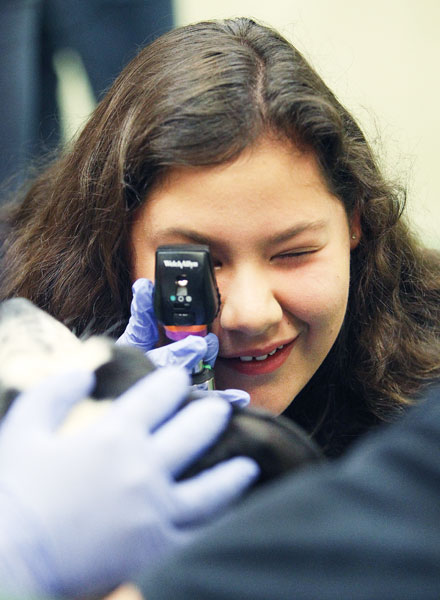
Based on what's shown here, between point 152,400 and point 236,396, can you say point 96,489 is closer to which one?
point 152,400

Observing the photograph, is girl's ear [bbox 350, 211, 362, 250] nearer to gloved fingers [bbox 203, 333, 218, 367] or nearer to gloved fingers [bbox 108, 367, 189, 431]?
gloved fingers [bbox 203, 333, 218, 367]

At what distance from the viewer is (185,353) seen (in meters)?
1.07

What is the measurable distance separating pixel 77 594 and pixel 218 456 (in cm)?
18

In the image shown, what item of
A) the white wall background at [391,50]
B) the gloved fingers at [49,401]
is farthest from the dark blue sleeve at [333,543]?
the white wall background at [391,50]

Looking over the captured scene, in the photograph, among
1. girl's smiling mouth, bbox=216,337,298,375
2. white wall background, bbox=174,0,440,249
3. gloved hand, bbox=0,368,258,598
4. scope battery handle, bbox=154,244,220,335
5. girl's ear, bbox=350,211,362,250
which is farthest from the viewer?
white wall background, bbox=174,0,440,249

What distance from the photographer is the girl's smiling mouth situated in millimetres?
1167

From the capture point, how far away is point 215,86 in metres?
1.12

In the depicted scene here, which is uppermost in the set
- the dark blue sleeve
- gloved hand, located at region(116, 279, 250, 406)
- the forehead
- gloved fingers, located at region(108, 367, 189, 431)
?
the forehead

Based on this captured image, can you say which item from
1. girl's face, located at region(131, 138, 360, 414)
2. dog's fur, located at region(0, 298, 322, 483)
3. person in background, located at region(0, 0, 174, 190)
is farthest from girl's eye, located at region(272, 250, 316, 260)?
person in background, located at region(0, 0, 174, 190)

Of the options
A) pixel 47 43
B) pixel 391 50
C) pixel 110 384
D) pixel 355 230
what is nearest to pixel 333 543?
pixel 110 384

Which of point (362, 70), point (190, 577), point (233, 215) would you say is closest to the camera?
point (190, 577)

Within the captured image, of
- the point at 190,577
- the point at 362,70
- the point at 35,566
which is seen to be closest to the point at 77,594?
the point at 35,566

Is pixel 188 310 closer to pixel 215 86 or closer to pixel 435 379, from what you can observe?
pixel 215 86

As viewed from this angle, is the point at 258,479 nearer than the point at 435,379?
Yes
